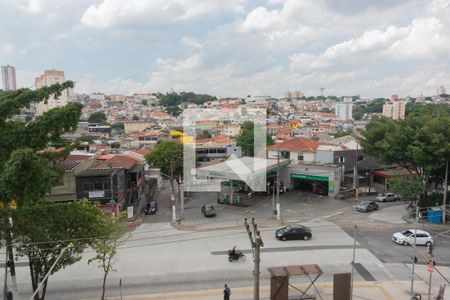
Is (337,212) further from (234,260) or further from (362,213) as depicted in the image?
(234,260)

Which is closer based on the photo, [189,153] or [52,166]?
[52,166]

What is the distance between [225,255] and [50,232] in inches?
406

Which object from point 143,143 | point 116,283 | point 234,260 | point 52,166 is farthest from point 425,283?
point 143,143

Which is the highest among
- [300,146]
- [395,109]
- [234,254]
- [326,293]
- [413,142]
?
[395,109]

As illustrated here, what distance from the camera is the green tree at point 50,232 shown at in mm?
14477

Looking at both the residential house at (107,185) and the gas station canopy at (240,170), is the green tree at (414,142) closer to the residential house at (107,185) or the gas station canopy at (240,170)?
the gas station canopy at (240,170)

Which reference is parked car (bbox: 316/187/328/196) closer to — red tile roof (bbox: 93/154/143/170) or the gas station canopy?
the gas station canopy

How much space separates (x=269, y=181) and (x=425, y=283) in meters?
23.1

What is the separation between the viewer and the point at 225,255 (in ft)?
72.4

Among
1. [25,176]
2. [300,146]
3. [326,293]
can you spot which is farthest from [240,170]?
[25,176]

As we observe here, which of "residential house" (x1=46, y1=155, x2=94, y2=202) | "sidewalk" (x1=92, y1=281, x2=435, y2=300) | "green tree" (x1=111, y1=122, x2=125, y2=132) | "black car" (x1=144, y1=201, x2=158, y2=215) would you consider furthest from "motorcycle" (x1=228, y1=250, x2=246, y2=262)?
"green tree" (x1=111, y1=122, x2=125, y2=132)

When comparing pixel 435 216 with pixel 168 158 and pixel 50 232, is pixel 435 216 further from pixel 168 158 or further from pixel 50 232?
pixel 50 232

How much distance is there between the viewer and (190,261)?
69.9 ft

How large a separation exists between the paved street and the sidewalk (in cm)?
42
